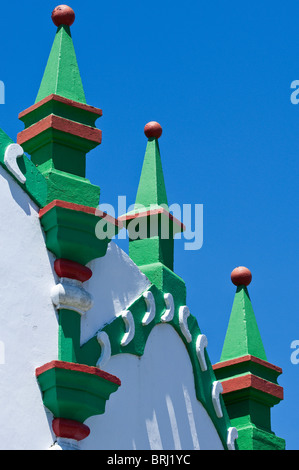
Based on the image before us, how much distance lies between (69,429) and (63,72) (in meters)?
3.67

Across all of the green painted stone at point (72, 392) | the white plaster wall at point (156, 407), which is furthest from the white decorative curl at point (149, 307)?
the green painted stone at point (72, 392)

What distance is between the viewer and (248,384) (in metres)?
13.7

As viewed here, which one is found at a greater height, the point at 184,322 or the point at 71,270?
the point at 184,322

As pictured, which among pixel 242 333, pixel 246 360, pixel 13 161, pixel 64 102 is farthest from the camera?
pixel 242 333

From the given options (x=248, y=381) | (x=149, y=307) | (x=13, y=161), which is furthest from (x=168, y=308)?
(x=13, y=161)

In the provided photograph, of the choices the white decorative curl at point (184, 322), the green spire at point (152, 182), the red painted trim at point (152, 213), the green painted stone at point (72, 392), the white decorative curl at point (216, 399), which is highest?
the green spire at point (152, 182)

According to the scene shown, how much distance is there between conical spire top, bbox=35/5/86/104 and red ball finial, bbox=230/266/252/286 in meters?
3.85

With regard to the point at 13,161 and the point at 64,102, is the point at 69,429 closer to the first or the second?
the point at 13,161

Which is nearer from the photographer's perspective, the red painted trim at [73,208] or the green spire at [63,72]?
the red painted trim at [73,208]

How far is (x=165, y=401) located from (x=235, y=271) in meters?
2.83

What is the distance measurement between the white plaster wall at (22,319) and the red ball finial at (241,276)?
13.7 ft

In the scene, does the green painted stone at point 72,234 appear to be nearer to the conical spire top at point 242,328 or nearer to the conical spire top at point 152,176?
the conical spire top at point 152,176

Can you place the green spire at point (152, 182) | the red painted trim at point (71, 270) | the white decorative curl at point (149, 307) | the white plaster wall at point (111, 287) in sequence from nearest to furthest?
1. the red painted trim at point (71, 270)
2. the white plaster wall at point (111, 287)
3. the white decorative curl at point (149, 307)
4. the green spire at point (152, 182)

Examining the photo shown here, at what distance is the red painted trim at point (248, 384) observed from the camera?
13.7 m
